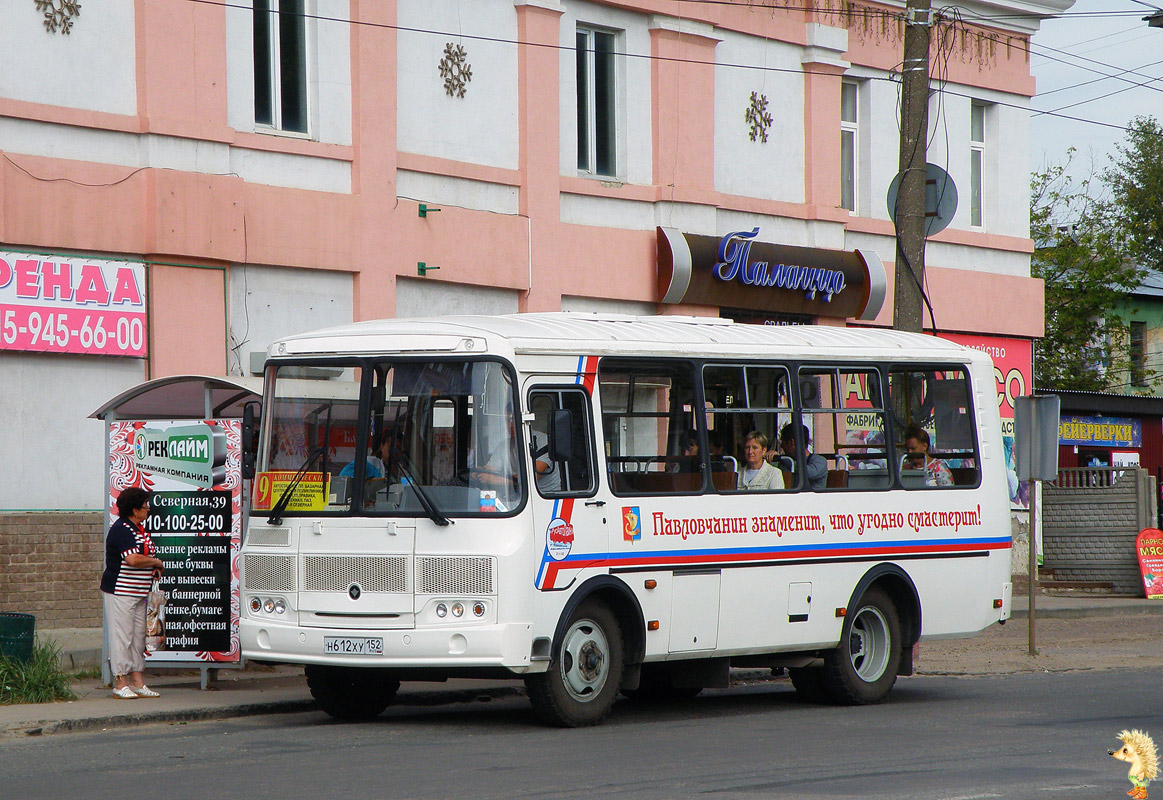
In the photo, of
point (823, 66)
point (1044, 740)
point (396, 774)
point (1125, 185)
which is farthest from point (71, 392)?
point (1125, 185)

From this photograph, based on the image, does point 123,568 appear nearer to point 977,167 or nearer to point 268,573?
point 268,573

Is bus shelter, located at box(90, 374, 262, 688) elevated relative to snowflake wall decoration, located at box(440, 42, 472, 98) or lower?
lower

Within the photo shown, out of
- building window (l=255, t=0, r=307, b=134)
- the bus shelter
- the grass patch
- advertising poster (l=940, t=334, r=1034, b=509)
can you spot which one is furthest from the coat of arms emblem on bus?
advertising poster (l=940, t=334, r=1034, b=509)

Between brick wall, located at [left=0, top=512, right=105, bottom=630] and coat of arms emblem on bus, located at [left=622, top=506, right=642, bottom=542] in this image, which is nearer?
coat of arms emblem on bus, located at [left=622, top=506, right=642, bottom=542]

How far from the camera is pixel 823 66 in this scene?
24969 millimetres

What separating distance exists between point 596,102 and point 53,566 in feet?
32.1

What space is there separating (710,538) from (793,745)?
6.63 feet

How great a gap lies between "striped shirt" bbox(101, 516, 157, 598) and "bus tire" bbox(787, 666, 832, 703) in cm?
514

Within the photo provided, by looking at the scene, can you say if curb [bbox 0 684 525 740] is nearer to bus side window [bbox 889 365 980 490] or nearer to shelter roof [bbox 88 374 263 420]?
shelter roof [bbox 88 374 263 420]

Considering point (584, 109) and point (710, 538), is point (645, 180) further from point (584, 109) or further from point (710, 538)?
point (710, 538)

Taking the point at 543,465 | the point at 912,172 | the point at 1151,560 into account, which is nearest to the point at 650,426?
the point at 543,465

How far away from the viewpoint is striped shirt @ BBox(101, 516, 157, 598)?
42.2 ft

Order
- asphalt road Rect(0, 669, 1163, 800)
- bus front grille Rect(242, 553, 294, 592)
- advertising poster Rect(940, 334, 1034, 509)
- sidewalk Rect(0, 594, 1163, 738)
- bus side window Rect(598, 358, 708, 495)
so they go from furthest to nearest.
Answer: advertising poster Rect(940, 334, 1034, 509) < bus side window Rect(598, 358, 708, 495) < sidewalk Rect(0, 594, 1163, 738) < bus front grille Rect(242, 553, 294, 592) < asphalt road Rect(0, 669, 1163, 800)

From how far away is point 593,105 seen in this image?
22.2 metres
